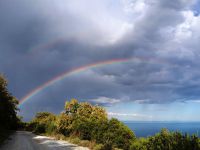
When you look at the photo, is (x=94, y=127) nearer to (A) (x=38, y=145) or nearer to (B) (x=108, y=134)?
(B) (x=108, y=134)

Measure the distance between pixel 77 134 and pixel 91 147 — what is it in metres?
11.4

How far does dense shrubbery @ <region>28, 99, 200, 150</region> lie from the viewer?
12733 mm

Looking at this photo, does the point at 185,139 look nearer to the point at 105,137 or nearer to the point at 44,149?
the point at 105,137

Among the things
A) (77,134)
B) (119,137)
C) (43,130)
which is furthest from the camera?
(43,130)

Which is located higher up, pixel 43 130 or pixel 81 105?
pixel 81 105

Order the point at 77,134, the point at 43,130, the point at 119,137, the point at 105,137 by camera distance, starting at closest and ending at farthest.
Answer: the point at 119,137 → the point at 105,137 → the point at 77,134 → the point at 43,130

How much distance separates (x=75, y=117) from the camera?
39906 millimetres

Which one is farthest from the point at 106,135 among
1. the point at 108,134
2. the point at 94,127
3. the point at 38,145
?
the point at 38,145

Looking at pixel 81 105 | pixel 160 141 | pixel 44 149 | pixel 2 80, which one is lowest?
pixel 44 149

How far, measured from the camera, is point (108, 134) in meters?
23.3

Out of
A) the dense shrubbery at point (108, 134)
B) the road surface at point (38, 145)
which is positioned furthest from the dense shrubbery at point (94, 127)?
the road surface at point (38, 145)

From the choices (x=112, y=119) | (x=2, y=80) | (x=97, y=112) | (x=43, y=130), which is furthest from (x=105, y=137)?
(x=43, y=130)

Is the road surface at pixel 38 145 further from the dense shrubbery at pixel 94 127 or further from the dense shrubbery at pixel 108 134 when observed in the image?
the dense shrubbery at pixel 94 127

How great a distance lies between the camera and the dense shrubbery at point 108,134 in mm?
12733
